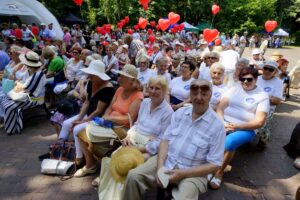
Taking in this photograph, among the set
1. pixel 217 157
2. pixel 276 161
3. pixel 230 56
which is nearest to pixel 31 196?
pixel 217 157

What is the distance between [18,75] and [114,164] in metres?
3.62

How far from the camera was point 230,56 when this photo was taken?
249 inches

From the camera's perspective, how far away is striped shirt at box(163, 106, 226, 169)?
245cm

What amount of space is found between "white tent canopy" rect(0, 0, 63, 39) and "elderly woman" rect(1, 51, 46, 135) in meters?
12.3

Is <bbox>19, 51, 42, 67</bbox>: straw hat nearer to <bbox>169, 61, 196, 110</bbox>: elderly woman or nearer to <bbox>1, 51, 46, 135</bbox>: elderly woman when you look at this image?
<bbox>1, 51, 46, 135</bbox>: elderly woman

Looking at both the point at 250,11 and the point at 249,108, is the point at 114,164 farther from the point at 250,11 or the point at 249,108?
the point at 250,11

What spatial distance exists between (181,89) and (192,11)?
1367 inches

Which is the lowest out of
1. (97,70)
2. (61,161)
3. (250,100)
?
(61,161)

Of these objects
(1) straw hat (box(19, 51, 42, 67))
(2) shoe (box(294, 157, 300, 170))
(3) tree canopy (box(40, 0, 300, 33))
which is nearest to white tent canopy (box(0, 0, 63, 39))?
(3) tree canopy (box(40, 0, 300, 33))

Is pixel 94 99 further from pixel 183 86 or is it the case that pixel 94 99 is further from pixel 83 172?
pixel 183 86

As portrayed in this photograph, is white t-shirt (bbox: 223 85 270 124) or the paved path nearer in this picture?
the paved path

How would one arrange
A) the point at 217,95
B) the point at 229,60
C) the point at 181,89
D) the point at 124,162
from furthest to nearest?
the point at 229,60 → the point at 181,89 → the point at 217,95 → the point at 124,162

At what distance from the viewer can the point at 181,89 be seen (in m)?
4.70

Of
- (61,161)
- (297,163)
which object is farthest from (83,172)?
(297,163)
